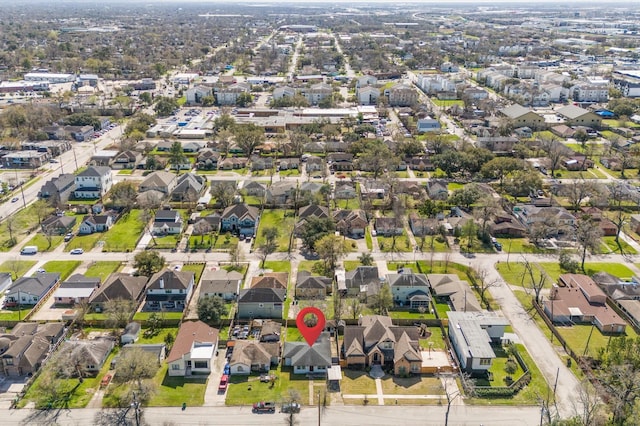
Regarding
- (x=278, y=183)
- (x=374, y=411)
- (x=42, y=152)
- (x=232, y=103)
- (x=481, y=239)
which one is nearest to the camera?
(x=374, y=411)

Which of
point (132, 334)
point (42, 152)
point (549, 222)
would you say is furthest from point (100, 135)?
point (549, 222)

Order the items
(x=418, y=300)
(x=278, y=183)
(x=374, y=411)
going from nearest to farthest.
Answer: (x=374, y=411)
(x=418, y=300)
(x=278, y=183)

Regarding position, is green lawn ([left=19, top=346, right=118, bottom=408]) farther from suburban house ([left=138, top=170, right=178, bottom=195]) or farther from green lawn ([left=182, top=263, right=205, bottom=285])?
suburban house ([left=138, top=170, right=178, bottom=195])

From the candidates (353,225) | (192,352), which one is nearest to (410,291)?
(353,225)

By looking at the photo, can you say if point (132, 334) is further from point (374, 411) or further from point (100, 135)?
point (100, 135)

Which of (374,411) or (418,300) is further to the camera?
(418,300)

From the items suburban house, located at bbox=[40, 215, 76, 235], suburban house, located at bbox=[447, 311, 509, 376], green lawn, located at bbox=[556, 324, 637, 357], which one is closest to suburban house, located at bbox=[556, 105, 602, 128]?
green lawn, located at bbox=[556, 324, 637, 357]

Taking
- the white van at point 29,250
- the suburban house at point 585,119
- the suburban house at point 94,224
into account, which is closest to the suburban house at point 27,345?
the white van at point 29,250
